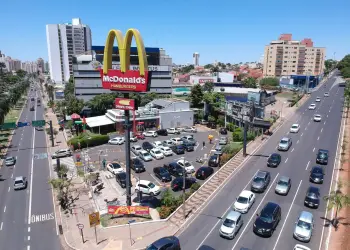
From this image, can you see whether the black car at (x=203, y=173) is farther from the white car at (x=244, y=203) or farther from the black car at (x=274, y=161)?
the black car at (x=274, y=161)

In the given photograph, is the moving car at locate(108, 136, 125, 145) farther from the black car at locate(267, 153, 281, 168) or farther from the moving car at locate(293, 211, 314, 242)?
the moving car at locate(293, 211, 314, 242)

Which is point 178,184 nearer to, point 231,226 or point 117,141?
point 231,226

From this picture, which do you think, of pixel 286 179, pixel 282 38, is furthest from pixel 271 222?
pixel 282 38

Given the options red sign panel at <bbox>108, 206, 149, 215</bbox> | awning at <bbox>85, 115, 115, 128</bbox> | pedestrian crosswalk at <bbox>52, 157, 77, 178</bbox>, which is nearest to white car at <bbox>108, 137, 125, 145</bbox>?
awning at <bbox>85, 115, 115, 128</bbox>

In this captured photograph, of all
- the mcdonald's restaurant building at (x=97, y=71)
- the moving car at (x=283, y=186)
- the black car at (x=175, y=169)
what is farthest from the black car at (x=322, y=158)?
the mcdonald's restaurant building at (x=97, y=71)

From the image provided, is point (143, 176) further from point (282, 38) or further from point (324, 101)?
point (282, 38)
